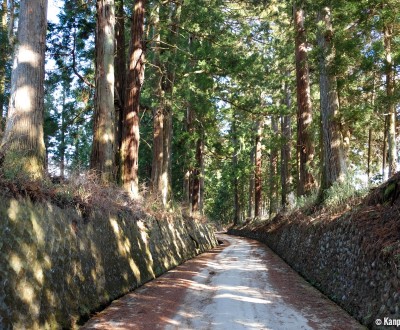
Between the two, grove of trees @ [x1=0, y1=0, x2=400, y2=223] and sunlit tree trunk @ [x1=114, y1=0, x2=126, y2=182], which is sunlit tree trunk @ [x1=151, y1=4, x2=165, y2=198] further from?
sunlit tree trunk @ [x1=114, y1=0, x2=126, y2=182]

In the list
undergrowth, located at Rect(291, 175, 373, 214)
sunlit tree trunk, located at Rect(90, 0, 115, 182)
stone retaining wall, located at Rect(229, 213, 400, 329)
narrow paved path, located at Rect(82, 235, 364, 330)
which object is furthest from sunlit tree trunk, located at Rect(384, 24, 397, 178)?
sunlit tree trunk, located at Rect(90, 0, 115, 182)

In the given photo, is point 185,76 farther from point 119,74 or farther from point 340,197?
point 340,197

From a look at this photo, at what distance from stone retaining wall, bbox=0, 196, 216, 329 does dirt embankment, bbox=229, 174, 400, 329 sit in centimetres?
426

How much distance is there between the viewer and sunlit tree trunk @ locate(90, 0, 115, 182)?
36.9ft

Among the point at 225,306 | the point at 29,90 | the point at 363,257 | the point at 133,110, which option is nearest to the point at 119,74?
the point at 133,110

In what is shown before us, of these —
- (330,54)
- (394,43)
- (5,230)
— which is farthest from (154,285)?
(394,43)

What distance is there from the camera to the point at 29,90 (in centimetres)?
781

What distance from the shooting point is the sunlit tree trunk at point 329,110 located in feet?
40.6

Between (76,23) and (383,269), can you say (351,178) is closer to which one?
(383,269)

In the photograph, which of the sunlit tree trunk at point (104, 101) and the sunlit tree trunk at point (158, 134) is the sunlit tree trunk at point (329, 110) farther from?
the sunlit tree trunk at point (158, 134)

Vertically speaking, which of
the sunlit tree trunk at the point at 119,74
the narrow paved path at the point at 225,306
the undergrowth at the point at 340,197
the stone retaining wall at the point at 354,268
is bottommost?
the narrow paved path at the point at 225,306

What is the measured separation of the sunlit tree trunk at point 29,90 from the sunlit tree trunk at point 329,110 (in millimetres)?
8385

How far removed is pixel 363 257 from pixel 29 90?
688 cm

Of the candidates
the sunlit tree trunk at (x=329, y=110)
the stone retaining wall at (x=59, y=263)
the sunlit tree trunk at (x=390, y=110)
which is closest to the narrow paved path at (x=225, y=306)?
the stone retaining wall at (x=59, y=263)
